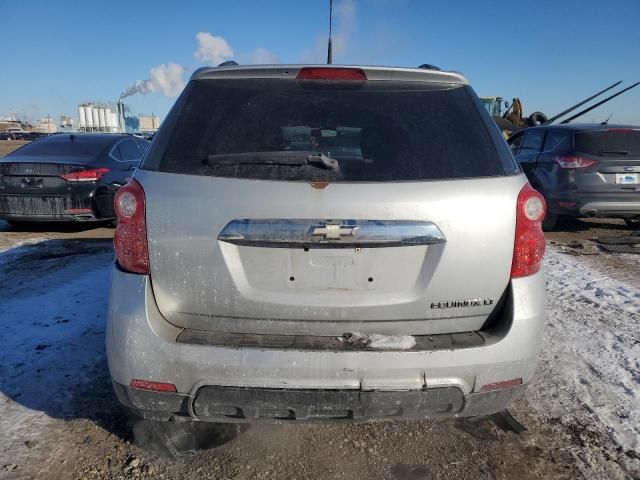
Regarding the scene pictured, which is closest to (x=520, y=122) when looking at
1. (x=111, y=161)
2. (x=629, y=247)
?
(x=629, y=247)

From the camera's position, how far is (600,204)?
23.5 ft

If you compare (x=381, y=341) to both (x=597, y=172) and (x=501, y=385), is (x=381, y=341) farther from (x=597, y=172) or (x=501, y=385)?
(x=597, y=172)

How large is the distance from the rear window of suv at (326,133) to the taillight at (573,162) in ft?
19.4

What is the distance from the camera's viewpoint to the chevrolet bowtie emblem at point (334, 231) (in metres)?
1.87

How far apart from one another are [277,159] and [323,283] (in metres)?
0.55

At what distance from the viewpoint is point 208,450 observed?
2.44 metres

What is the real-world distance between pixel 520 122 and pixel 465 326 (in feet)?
69.6

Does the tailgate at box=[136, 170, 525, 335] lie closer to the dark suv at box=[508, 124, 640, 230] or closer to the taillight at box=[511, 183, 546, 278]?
the taillight at box=[511, 183, 546, 278]

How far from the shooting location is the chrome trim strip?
73.9 inches

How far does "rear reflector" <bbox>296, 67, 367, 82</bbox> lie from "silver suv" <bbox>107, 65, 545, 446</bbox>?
1.22 feet

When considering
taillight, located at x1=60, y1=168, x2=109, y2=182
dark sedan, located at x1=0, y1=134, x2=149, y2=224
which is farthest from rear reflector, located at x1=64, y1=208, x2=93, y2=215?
taillight, located at x1=60, y1=168, x2=109, y2=182

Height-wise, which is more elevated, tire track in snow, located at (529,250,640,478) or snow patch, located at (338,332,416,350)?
snow patch, located at (338,332,416,350)

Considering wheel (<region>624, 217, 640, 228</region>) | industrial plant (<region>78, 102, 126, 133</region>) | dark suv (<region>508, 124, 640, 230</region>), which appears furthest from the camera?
industrial plant (<region>78, 102, 126, 133</region>)

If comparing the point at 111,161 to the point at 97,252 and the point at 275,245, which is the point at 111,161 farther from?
the point at 275,245
